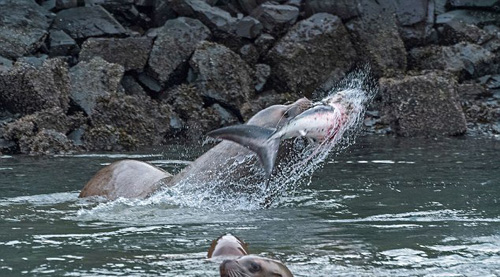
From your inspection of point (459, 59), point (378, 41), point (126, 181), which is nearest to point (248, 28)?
point (378, 41)

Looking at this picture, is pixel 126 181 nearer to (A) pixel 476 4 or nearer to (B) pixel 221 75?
(B) pixel 221 75

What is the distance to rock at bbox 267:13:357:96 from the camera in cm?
1947

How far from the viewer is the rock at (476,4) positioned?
2278cm

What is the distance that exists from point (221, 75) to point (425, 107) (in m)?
3.61

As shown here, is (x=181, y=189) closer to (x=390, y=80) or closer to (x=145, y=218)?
(x=145, y=218)

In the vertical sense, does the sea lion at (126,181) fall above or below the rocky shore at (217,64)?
above

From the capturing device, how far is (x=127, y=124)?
16.5m

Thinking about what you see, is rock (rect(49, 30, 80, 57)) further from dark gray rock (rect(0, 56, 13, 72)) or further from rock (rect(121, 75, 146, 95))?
dark gray rock (rect(0, 56, 13, 72))

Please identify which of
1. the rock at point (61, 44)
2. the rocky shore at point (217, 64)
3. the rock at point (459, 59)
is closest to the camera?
the rocky shore at point (217, 64)

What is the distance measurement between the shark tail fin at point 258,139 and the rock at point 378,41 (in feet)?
38.7

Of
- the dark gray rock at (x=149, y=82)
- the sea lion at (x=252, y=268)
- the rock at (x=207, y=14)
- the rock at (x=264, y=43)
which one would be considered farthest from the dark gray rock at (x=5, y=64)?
the sea lion at (x=252, y=268)

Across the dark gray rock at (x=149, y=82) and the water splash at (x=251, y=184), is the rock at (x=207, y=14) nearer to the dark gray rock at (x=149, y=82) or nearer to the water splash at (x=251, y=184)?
the dark gray rock at (x=149, y=82)

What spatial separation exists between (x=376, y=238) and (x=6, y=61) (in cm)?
1091

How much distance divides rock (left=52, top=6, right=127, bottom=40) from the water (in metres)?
6.55
